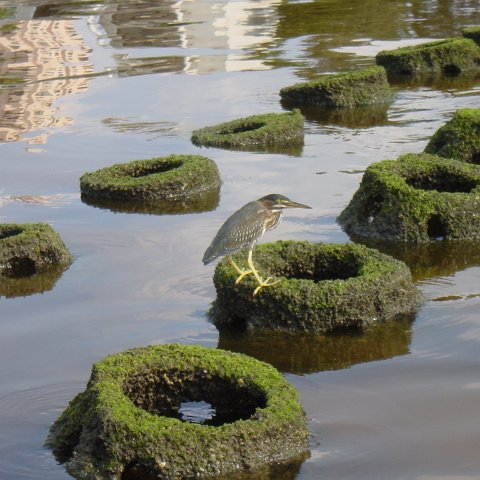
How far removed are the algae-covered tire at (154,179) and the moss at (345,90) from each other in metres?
4.39

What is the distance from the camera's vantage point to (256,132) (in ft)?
49.0

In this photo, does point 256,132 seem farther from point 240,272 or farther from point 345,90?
point 240,272

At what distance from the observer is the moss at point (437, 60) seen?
19.1 metres

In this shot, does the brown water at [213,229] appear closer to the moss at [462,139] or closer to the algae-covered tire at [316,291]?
the algae-covered tire at [316,291]

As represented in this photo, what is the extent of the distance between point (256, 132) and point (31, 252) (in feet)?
16.9

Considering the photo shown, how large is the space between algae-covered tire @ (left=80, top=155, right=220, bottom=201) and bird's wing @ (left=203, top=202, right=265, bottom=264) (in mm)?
4079

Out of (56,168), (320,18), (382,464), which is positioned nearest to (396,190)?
(382,464)

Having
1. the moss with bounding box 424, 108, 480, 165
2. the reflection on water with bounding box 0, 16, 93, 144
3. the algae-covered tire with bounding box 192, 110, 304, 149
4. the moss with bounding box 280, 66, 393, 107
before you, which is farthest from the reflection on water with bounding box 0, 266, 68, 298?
the moss with bounding box 280, 66, 393, 107

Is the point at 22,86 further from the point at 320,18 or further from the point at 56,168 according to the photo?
the point at 320,18

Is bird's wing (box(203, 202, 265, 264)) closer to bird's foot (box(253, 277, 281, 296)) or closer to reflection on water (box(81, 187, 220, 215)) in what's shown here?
bird's foot (box(253, 277, 281, 296))

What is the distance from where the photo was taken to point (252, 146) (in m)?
14.8

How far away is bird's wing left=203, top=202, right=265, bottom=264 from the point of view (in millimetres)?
8555

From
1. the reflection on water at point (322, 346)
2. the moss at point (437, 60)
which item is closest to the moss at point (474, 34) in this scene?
the moss at point (437, 60)

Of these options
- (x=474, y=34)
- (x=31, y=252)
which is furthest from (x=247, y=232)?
(x=474, y=34)
